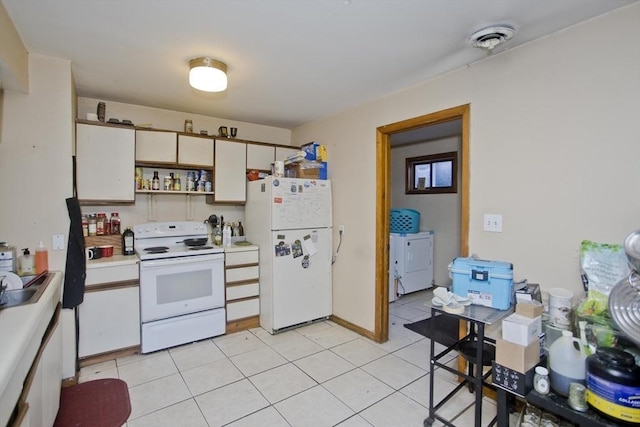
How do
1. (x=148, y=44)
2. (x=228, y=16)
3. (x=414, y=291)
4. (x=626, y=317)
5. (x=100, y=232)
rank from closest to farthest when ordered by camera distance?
1. (x=626, y=317)
2. (x=228, y=16)
3. (x=148, y=44)
4. (x=100, y=232)
5. (x=414, y=291)

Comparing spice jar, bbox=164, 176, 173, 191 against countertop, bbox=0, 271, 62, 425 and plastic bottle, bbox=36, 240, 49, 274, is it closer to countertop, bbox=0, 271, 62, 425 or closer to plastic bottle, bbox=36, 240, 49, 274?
plastic bottle, bbox=36, 240, 49, 274

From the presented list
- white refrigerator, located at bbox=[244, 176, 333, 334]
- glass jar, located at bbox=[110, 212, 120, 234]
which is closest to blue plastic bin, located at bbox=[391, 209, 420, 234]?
white refrigerator, located at bbox=[244, 176, 333, 334]

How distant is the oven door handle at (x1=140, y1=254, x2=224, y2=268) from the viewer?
Answer: 9.19 feet

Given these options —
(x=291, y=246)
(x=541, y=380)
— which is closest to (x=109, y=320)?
(x=291, y=246)

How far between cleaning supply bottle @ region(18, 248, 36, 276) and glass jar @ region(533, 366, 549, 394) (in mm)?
3134

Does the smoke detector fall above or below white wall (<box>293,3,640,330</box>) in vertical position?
above

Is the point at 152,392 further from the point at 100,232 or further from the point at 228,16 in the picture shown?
the point at 228,16

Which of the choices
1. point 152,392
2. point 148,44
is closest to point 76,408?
point 152,392

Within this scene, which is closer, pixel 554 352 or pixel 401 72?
pixel 554 352

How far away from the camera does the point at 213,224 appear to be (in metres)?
3.68

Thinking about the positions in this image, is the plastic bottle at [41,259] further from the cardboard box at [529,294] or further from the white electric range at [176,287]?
the cardboard box at [529,294]

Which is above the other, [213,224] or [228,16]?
[228,16]

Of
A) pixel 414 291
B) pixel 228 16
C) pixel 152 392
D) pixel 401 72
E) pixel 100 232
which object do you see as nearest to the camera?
pixel 228 16

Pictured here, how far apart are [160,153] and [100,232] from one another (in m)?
0.95
